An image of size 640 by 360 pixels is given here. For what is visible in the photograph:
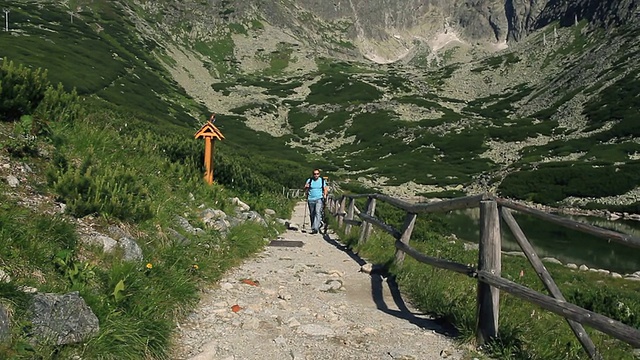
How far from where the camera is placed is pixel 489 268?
5828 millimetres

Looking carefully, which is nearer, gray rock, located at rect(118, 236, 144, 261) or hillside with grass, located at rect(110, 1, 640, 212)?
gray rock, located at rect(118, 236, 144, 261)

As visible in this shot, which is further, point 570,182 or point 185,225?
point 570,182

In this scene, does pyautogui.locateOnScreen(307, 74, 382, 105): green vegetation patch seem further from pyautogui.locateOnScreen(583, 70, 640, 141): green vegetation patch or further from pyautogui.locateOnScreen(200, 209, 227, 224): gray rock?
pyautogui.locateOnScreen(200, 209, 227, 224): gray rock

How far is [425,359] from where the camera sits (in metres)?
5.36

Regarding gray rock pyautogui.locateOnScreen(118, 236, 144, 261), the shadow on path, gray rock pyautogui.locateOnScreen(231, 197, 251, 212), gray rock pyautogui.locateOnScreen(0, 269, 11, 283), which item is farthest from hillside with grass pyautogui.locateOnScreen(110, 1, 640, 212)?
gray rock pyautogui.locateOnScreen(0, 269, 11, 283)

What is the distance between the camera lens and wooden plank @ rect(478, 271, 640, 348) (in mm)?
4068

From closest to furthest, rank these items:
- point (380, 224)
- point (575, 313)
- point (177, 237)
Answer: point (575, 313), point (177, 237), point (380, 224)

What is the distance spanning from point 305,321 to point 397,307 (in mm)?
1881

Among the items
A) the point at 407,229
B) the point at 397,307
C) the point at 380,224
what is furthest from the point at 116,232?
the point at 380,224

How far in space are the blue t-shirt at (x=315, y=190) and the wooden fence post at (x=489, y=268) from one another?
1260 centimetres

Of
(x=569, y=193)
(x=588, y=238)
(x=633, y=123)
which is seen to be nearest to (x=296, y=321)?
(x=588, y=238)

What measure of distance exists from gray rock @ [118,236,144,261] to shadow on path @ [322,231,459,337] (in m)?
3.81

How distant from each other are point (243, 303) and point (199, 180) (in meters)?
7.55

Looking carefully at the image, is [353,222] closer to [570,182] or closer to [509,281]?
[509,281]
